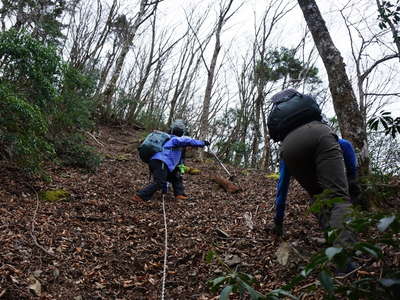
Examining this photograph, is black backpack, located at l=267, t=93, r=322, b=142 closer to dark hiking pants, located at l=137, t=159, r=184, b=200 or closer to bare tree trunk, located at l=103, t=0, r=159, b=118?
dark hiking pants, located at l=137, t=159, r=184, b=200

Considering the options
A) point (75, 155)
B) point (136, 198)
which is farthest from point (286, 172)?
point (75, 155)

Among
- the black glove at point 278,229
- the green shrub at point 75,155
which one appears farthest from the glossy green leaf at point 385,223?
the green shrub at point 75,155

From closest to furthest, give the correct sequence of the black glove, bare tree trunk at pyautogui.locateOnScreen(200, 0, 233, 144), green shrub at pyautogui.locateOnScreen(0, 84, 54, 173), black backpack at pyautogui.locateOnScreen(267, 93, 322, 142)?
black backpack at pyautogui.locateOnScreen(267, 93, 322, 142), the black glove, green shrub at pyautogui.locateOnScreen(0, 84, 54, 173), bare tree trunk at pyautogui.locateOnScreen(200, 0, 233, 144)

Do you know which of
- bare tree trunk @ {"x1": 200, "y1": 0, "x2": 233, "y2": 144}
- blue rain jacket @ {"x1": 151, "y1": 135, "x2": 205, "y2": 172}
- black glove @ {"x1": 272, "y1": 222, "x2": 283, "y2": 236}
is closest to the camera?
black glove @ {"x1": 272, "y1": 222, "x2": 283, "y2": 236}

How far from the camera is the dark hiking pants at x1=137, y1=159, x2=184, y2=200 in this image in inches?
214

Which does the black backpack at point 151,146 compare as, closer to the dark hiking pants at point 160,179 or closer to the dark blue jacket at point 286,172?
the dark hiking pants at point 160,179

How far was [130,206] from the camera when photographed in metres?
5.12

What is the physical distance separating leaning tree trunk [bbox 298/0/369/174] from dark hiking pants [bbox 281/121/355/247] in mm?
1228

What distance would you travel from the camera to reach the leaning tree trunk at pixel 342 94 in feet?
11.6

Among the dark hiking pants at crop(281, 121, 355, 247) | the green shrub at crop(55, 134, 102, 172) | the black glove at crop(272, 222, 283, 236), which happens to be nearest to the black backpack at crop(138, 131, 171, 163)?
the green shrub at crop(55, 134, 102, 172)

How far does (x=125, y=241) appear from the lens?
3.73m

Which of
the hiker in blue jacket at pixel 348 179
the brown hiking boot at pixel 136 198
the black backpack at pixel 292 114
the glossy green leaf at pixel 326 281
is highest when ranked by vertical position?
the black backpack at pixel 292 114

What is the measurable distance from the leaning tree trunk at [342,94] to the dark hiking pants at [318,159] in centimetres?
123

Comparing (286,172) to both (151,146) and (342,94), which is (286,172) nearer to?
(342,94)
